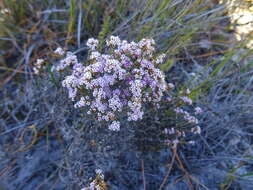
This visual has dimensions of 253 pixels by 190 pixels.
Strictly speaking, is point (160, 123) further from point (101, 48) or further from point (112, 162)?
point (101, 48)

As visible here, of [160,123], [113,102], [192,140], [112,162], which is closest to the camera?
[113,102]

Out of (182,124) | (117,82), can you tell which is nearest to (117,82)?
(117,82)

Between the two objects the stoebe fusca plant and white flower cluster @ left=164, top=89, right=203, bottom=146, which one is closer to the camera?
the stoebe fusca plant

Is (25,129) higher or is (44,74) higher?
(44,74)

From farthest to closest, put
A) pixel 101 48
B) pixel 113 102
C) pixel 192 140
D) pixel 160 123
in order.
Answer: pixel 192 140, pixel 160 123, pixel 101 48, pixel 113 102

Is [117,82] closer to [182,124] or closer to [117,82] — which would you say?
[117,82]

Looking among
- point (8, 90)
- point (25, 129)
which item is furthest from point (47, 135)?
point (8, 90)

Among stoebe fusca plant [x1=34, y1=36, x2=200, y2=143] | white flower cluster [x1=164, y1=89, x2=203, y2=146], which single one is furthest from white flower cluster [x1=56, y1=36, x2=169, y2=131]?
white flower cluster [x1=164, y1=89, x2=203, y2=146]

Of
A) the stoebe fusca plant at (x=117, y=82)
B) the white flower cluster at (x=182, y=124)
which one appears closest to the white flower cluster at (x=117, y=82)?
the stoebe fusca plant at (x=117, y=82)

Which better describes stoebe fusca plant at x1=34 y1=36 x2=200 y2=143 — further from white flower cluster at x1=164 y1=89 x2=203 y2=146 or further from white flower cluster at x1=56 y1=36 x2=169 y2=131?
white flower cluster at x1=164 y1=89 x2=203 y2=146
